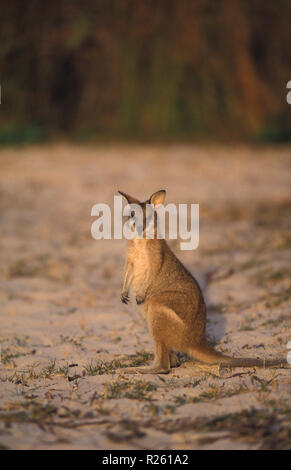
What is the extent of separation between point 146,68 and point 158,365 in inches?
355

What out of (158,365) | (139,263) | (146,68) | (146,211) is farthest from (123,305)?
(146,68)

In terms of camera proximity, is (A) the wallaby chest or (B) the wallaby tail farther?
(A) the wallaby chest

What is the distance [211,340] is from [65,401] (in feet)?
4.61

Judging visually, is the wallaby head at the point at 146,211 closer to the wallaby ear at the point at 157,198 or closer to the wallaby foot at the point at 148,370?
the wallaby ear at the point at 157,198

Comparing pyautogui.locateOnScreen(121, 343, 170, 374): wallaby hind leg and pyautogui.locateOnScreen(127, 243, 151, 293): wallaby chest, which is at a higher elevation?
pyautogui.locateOnScreen(127, 243, 151, 293): wallaby chest

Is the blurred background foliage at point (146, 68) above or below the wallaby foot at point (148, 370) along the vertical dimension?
above

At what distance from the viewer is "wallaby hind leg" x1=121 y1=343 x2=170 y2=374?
345cm

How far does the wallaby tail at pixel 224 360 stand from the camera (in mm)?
3393

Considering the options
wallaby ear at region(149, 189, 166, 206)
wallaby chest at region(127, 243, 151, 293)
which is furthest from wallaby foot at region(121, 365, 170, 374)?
wallaby ear at region(149, 189, 166, 206)

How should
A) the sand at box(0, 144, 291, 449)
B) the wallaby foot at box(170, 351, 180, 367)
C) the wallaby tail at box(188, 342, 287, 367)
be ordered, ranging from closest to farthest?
the sand at box(0, 144, 291, 449), the wallaby tail at box(188, 342, 287, 367), the wallaby foot at box(170, 351, 180, 367)

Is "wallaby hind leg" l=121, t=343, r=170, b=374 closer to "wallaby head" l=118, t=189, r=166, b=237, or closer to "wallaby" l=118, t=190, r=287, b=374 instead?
"wallaby" l=118, t=190, r=287, b=374

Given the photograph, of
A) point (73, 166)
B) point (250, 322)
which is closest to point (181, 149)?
point (73, 166)

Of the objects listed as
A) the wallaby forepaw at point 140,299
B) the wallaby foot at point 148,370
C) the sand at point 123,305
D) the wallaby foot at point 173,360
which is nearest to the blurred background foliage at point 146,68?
the sand at point 123,305

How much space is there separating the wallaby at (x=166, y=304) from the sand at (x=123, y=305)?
0.33 feet
